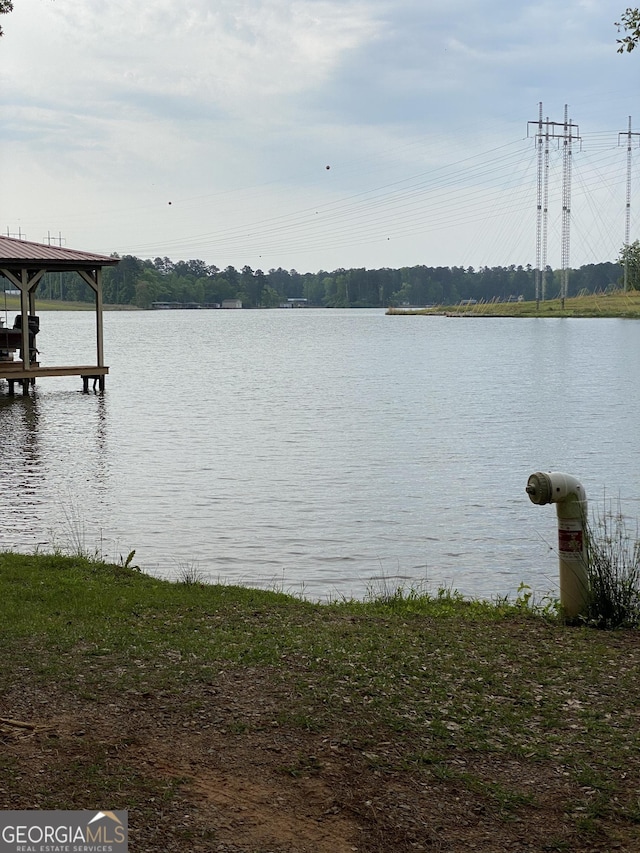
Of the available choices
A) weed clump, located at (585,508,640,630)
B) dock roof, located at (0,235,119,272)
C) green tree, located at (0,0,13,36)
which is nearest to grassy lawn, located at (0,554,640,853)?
weed clump, located at (585,508,640,630)

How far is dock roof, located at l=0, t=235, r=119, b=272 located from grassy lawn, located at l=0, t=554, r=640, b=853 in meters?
23.6

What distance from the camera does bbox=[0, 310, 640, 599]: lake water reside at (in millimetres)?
11195

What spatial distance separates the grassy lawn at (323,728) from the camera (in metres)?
3.73

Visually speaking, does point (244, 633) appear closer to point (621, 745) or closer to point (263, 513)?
point (621, 745)

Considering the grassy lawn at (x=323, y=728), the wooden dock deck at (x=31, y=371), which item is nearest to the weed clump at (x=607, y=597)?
the grassy lawn at (x=323, y=728)

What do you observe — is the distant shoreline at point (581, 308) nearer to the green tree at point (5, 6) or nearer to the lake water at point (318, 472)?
the lake water at point (318, 472)

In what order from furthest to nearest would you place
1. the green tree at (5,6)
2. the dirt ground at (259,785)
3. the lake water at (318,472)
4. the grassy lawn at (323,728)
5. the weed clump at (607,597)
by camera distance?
1. the lake water at (318,472)
2. the green tree at (5,6)
3. the weed clump at (607,597)
4. the grassy lawn at (323,728)
5. the dirt ground at (259,785)

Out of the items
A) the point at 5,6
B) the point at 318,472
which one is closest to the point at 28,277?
the point at 318,472

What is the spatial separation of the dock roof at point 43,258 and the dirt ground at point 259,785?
2565 cm

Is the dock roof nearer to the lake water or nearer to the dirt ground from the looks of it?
the lake water

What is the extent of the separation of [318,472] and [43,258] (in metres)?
14.7

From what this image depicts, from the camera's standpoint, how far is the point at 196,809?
147 inches

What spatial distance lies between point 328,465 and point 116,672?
13455mm

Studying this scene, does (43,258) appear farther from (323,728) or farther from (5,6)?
(323,728)
